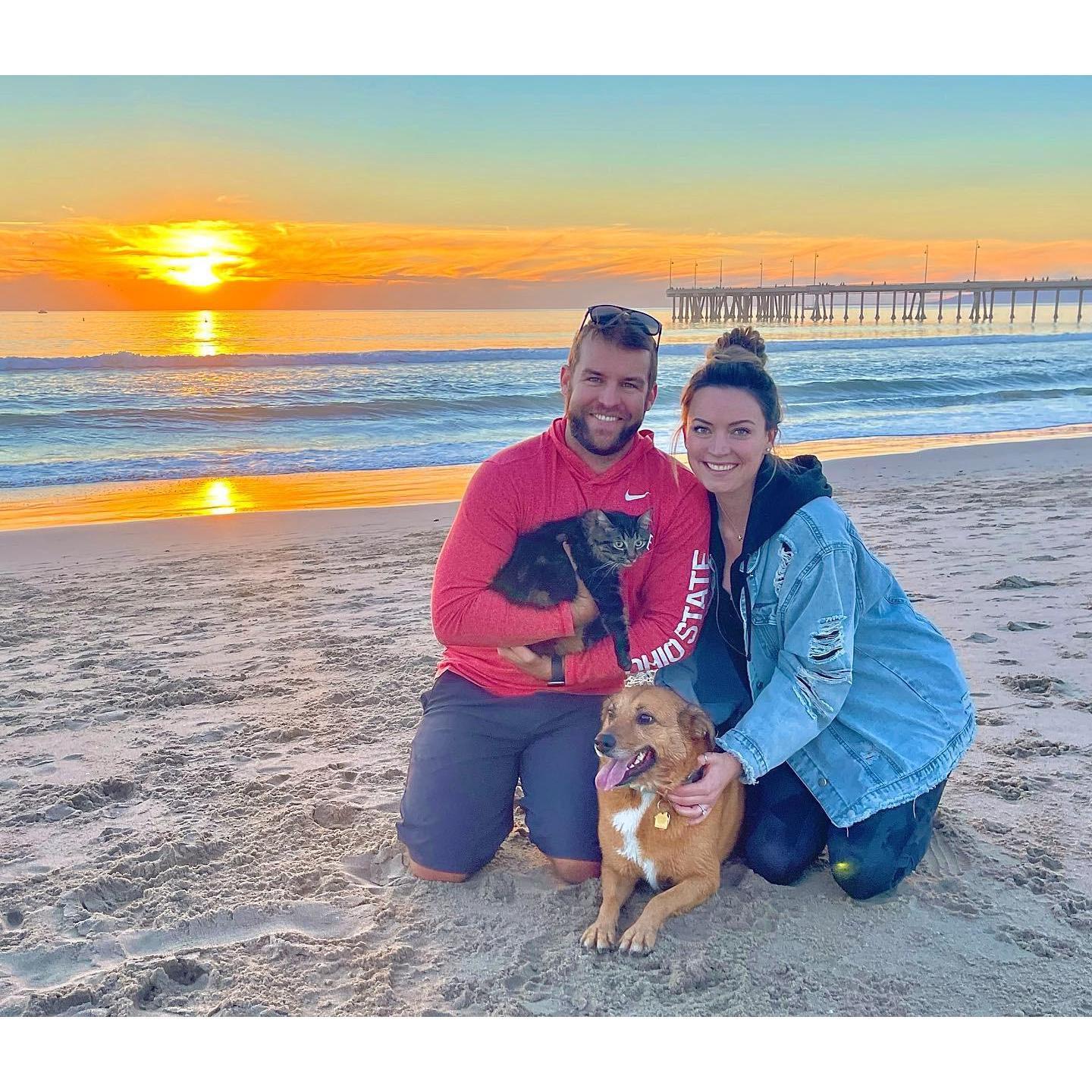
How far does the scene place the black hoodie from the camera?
10.4 feet

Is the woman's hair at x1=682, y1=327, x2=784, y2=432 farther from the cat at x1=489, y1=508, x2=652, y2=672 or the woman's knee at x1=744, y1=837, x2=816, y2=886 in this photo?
the woman's knee at x1=744, y1=837, x2=816, y2=886

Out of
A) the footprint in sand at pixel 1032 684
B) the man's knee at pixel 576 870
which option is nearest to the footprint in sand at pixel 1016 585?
the footprint in sand at pixel 1032 684

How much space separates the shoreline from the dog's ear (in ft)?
23.6

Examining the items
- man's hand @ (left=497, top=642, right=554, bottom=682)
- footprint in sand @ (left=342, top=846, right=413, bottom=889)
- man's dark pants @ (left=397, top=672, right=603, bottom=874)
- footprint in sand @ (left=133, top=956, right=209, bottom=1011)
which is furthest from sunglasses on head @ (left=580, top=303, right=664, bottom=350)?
footprint in sand @ (left=133, top=956, right=209, bottom=1011)

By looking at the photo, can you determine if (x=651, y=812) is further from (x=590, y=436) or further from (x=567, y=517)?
(x=590, y=436)

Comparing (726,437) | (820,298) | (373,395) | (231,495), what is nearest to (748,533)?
(726,437)

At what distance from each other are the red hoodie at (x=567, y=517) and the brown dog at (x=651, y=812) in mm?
353

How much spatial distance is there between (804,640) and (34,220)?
12573 mm

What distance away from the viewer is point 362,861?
3.45 m

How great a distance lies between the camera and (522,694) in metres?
3.63

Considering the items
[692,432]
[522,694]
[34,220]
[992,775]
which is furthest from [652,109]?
[34,220]

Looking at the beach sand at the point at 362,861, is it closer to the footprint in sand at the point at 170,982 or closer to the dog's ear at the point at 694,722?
the footprint in sand at the point at 170,982

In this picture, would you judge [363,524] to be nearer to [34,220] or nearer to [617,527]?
[617,527]

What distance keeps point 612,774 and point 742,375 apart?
4.66ft
